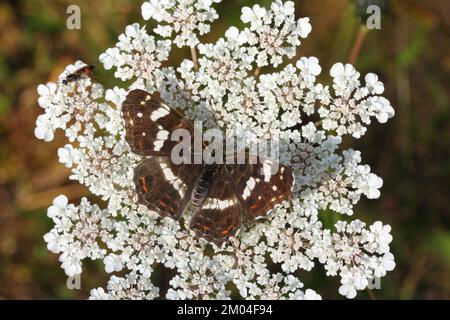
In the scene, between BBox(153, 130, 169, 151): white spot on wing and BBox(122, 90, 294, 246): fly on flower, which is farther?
BBox(153, 130, 169, 151): white spot on wing

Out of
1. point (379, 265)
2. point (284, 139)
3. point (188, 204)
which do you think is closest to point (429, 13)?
point (284, 139)

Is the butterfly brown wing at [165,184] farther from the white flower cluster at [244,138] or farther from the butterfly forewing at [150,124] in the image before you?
the white flower cluster at [244,138]

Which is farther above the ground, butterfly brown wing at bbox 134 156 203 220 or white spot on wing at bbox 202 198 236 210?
butterfly brown wing at bbox 134 156 203 220

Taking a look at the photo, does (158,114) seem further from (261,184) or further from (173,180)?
(261,184)

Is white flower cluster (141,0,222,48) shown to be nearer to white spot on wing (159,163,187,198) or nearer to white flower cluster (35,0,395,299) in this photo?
white flower cluster (35,0,395,299)

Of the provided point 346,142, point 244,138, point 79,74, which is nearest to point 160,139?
point 244,138

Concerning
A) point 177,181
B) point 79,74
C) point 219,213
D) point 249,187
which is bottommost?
point 219,213

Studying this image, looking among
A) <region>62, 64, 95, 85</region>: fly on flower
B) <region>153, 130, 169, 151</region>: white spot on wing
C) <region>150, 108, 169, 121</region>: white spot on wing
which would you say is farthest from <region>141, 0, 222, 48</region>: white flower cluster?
<region>153, 130, 169, 151</region>: white spot on wing
